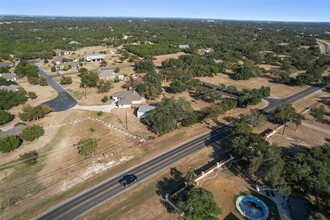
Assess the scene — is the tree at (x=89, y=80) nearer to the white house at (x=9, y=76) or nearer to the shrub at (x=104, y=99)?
the shrub at (x=104, y=99)

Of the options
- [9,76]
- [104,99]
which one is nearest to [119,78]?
[104,99]

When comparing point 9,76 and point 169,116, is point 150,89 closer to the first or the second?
point 169,116

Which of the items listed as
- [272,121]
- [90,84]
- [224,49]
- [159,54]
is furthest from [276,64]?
[90,84]

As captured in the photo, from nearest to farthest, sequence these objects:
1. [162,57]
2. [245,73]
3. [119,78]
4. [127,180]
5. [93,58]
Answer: [127,180] → [119,78] → [245,73] → [93,58] → [162,57]

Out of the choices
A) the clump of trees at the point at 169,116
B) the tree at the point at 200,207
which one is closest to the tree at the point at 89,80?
the clump of trees at the point at 169,116

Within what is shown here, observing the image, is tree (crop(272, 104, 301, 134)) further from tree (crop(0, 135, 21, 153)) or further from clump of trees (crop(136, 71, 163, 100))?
tree (crop(0, 135, 21, 153))
